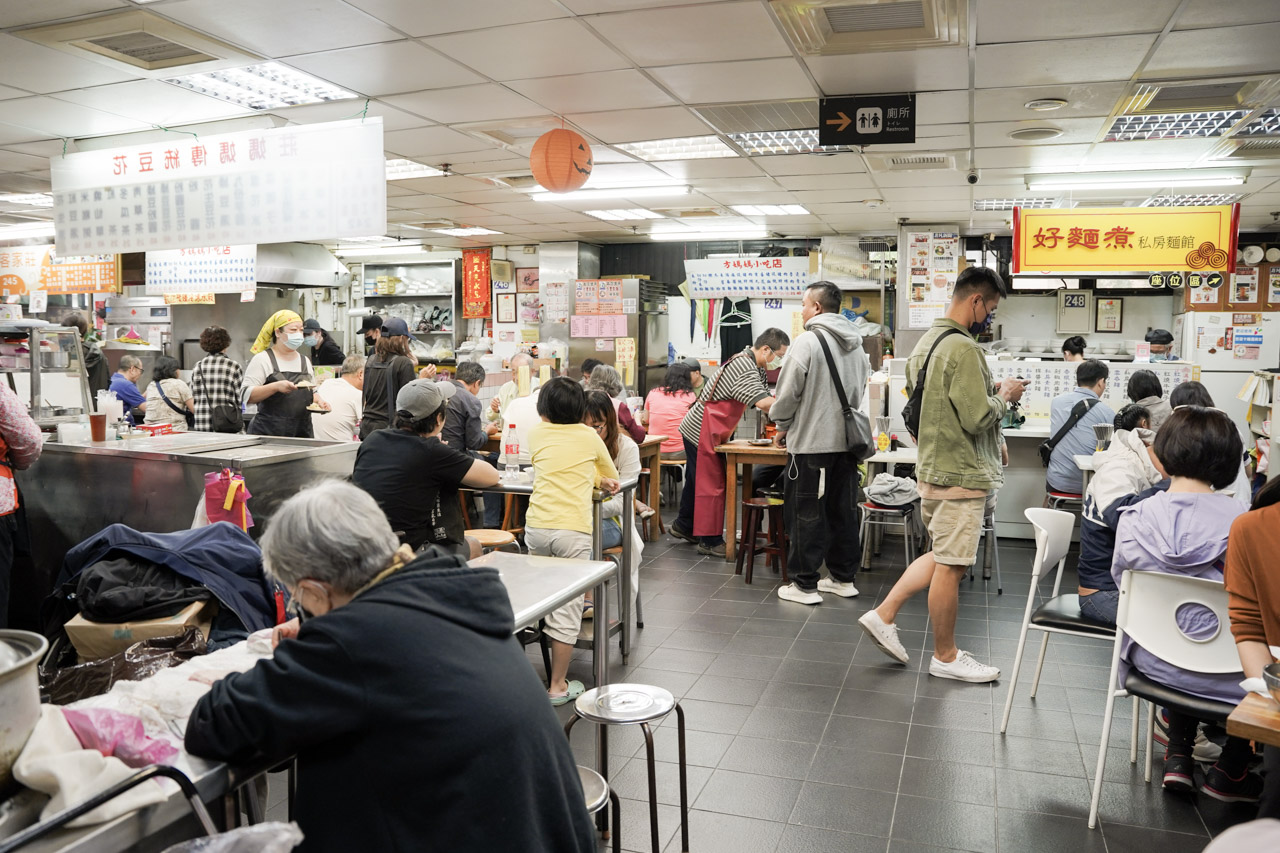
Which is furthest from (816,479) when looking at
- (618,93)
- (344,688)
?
(344,688)

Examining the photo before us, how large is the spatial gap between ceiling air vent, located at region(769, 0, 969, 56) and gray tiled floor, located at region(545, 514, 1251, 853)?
3.02m

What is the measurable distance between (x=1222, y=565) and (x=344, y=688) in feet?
9.38

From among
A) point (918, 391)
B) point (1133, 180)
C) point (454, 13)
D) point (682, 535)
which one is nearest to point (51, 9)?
point (454, 13)

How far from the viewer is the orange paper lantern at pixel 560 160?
16.4 feet

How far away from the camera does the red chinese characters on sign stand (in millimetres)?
12648

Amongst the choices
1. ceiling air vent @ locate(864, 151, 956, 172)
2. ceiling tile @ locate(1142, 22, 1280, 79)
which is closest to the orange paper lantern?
ceiling air vent @ locate(864, 151, 956, 172)

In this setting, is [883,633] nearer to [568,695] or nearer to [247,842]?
[568,695]

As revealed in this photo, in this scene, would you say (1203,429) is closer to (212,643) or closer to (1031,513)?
(1031,513)

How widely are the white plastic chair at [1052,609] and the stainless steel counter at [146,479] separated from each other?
332cm

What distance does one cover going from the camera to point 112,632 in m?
2.60

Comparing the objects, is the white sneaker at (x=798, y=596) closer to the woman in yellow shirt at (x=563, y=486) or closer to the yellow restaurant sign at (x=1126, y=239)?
the woman in yellow shirt at (x=563, y=486)

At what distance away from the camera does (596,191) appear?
324 inches

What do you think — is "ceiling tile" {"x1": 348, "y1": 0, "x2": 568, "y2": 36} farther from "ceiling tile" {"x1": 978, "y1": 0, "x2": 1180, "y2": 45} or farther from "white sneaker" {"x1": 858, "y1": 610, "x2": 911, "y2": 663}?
"white sneaker" {"x1": 858, "y1": 610, "x2": 911, "y2": 663}

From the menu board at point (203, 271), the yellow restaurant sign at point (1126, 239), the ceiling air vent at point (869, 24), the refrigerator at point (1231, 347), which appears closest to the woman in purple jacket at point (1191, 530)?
the ceiling air vent at point (869, 24)
